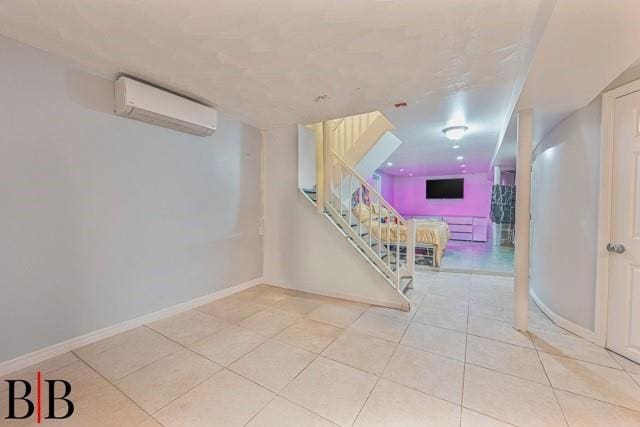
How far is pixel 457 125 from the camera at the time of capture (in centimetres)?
358

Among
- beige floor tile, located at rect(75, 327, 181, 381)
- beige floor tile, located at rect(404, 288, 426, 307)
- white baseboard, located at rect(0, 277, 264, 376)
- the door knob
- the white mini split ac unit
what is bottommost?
beige floor tile, located at rect(404, 288, 426, 307)

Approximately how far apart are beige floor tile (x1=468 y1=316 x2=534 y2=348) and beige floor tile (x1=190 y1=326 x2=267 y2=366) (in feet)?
6.57

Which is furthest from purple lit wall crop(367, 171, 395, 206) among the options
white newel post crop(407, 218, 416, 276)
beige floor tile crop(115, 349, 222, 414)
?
beige floor tile crop(115, 349, 222, 414)

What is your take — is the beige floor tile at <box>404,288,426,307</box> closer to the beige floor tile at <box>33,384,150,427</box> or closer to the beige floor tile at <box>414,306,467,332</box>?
the beige floor tile at <box>414,306,467,332</box>

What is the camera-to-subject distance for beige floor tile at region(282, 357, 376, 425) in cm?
146

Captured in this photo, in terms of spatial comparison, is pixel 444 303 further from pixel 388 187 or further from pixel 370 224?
pixel 388 187

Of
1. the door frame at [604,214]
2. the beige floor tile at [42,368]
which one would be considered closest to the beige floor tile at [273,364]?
the beige floor tile at [42,368]

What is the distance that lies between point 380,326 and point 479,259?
4.13m

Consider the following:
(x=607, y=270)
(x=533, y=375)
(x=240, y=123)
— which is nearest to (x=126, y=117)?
(x=240, y=123)

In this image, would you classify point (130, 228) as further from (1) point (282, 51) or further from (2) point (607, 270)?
(2) point (607, 270)

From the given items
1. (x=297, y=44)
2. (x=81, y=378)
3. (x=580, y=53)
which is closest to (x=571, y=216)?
(x=580, y=53)

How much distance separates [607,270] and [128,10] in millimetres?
3874

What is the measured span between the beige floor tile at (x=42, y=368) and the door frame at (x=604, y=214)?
4.18m

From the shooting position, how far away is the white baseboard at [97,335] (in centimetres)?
179
